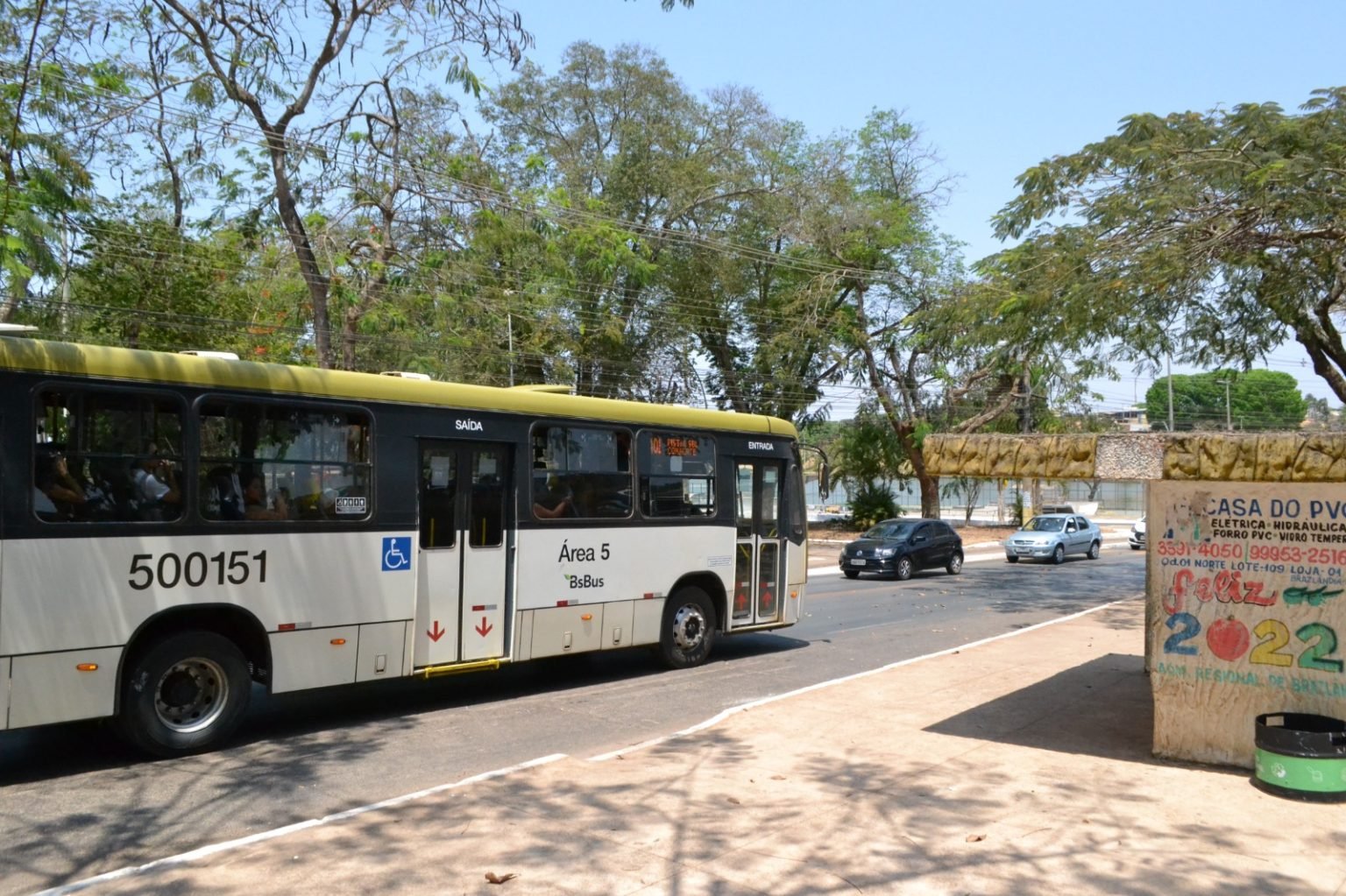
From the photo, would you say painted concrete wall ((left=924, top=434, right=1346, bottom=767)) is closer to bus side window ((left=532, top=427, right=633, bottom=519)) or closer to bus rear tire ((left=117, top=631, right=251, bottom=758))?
bus side window ((left=532, top=427, right=633, bottom=519))

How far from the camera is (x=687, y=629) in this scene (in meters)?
12.8

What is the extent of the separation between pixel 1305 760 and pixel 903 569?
68.8ft

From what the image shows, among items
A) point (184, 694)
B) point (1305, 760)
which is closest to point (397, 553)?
point (184, 694)

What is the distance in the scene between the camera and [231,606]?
8422mm

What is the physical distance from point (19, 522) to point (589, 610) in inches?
216

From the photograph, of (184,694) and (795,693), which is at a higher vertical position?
(184,694)

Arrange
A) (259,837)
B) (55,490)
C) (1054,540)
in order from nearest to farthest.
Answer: (259,837) < (55,490) < (1054,540)

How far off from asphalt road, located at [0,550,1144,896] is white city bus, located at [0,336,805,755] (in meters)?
0.50

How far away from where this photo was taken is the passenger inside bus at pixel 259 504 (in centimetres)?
861

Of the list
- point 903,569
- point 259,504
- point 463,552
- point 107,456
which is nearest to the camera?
point 107,456

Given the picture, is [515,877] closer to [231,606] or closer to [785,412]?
[231,606]

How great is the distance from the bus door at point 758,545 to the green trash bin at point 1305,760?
6784 millimetres

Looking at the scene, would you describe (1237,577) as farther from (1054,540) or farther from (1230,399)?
(1230,399)

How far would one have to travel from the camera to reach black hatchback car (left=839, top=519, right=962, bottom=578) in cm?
2764
